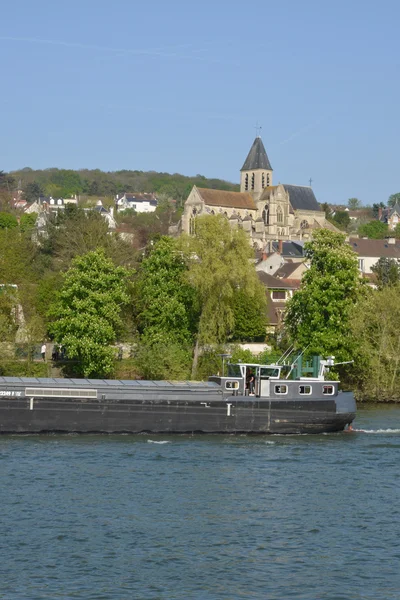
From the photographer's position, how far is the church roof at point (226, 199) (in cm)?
17900

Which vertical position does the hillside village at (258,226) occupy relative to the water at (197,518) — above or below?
above

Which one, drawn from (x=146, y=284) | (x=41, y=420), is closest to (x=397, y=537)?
(x=41, y=420)

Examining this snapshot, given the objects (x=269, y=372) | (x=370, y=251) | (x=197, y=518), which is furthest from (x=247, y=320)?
(x=370, y=251)

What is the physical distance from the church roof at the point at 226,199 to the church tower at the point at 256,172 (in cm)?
523

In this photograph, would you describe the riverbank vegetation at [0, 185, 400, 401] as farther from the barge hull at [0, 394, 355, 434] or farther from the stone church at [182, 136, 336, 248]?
the stone church at [182, 136, 336, 248]

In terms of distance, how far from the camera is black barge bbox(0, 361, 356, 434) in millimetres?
50062

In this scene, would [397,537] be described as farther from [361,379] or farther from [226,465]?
[361,379]

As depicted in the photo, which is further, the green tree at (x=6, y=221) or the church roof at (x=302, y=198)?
the church roof at (x=302, y=198)

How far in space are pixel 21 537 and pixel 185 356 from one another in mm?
38854

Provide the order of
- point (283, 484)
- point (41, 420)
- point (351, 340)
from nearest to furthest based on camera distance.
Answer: point (283, 484) < point (41, 420) < point (351, 340)

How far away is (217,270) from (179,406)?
64.2ft

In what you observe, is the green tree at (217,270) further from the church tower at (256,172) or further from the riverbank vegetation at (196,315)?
the church tower at (256,172)

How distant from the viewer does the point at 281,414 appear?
51.9 meters

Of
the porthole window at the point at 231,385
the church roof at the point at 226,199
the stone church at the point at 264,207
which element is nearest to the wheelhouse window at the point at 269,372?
the porthole window at the point at 231,385
